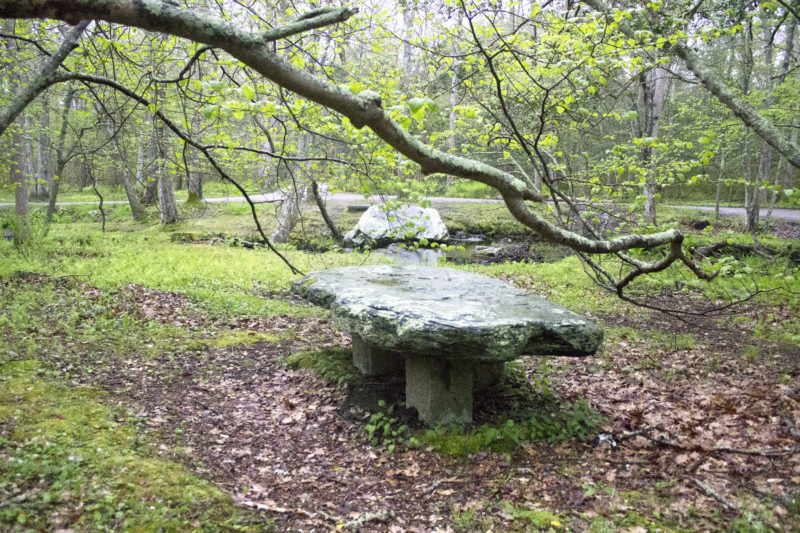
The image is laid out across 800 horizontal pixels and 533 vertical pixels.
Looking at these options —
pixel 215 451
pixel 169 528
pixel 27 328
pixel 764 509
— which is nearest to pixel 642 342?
pixel 764 509

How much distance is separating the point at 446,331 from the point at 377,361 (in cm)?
172

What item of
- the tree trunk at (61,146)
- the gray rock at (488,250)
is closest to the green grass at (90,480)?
the tree trunk at (61,146)

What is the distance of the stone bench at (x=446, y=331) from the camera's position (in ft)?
12.4

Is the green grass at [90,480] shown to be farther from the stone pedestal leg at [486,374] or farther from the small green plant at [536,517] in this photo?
the stone pedestal leg at [486,374]

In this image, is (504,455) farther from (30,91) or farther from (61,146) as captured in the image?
(61,146)

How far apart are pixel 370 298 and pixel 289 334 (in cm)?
285

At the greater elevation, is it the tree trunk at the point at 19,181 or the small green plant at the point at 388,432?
the tree trunk at the point at 19,181

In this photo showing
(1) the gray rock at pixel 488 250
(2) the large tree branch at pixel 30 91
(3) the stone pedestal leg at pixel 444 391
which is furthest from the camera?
(1) the gray rock at pixel 488 250

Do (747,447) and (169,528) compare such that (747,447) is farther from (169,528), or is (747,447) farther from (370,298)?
(169,528)

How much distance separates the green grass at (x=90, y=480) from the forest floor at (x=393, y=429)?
2 centimetres

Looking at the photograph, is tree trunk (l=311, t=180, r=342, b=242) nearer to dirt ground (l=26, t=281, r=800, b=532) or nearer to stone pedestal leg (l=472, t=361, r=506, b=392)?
dirt ground (l=26, t=281, r=800, b=532)

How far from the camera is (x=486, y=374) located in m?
4.94

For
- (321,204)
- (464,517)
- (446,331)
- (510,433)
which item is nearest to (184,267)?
(321,204)

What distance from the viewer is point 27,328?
221 inches
